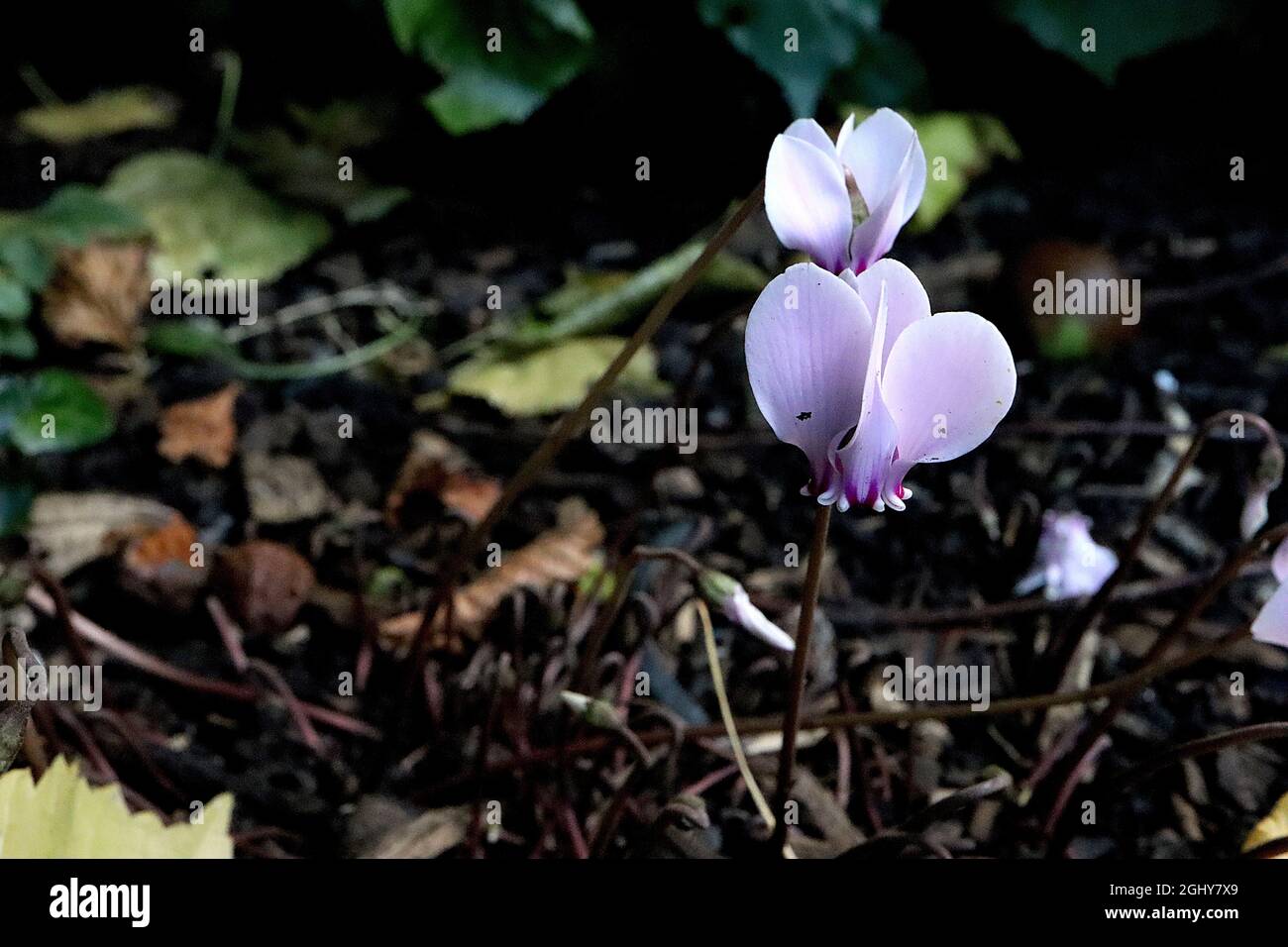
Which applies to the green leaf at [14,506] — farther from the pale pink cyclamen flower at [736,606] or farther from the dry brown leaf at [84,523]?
the pale pink cyclamen flower at [736,606]

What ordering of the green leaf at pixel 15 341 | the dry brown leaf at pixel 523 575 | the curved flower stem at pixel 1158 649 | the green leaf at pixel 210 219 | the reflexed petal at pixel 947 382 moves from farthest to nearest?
the green leaf at pixel 210 219 < the green leaf at pixel 15 341 < the dry brown leaf at pixel 523 575 < the curved flower stem at pixel 1158 649 < the reflexed petal at pixel 947 382

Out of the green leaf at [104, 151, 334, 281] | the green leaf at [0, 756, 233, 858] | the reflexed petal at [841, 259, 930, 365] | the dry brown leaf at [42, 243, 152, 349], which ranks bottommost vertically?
the green leaf at [0, 756, 233, 858]

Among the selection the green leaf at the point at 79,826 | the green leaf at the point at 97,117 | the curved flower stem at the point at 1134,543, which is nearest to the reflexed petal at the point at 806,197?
the curved flower stem at the point at 1134,543

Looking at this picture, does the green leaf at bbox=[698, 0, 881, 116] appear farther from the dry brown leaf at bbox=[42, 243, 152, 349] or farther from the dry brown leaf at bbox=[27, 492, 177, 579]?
the dry brown leaf at bbox=[27, 492, 177, 579]

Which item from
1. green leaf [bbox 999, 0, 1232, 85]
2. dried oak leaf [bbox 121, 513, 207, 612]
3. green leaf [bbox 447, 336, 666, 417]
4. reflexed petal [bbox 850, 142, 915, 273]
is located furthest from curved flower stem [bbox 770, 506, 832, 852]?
green leaf [bbox 999, 0, 1232, 85]

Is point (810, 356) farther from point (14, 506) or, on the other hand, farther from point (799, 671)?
point (14, 506)

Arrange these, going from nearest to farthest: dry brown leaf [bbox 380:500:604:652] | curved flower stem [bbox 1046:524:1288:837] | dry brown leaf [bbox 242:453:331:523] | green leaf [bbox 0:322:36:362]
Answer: curved flower stem [bbox 1046:524:1288:837] → dry brown leaf [bbox 380:500:604:652] → dry brown leaf [bbox 242:453:331:523] → green leaf [bbox 0:322:36:362]

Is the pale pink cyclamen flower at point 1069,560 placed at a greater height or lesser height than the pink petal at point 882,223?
lesser
